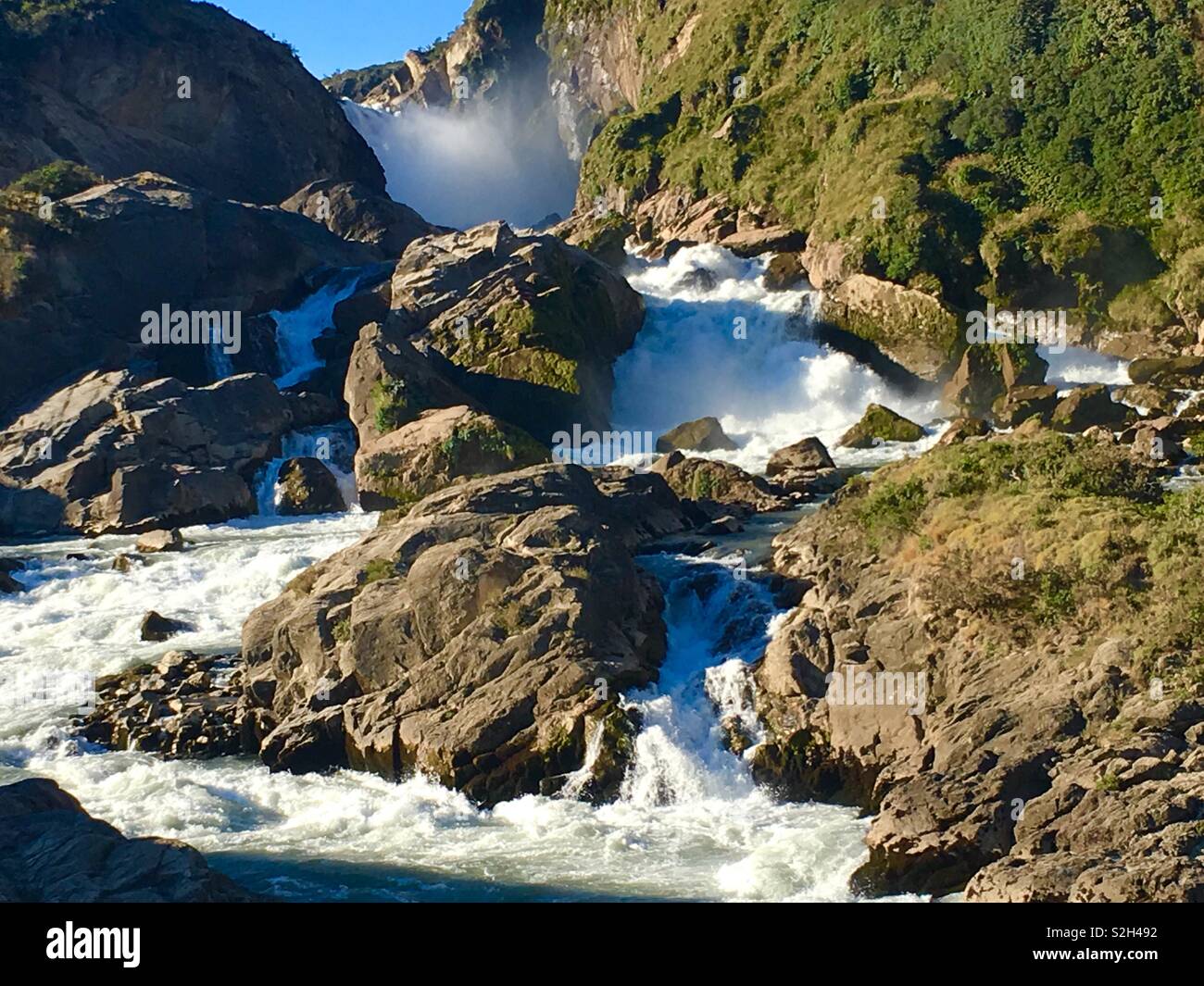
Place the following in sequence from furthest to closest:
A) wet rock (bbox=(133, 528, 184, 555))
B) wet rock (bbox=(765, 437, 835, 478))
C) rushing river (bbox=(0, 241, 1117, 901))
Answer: wet rock (bbox=(765, 437, 835, 478)) < wet rock (bbox=(133, 528, 184, 555)) < rushing river (bbox=(0, 241, 1117, 901))

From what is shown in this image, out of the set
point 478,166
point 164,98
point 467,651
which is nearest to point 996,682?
point 467,651

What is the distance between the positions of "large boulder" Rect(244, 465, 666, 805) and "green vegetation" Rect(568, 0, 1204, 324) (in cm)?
3111

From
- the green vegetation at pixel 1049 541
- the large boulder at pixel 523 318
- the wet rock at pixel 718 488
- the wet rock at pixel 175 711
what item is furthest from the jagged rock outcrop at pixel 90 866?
the large boulder at pixel 523 318

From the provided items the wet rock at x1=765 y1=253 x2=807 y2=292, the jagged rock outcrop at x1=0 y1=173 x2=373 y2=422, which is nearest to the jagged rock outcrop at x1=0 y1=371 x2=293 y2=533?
the jagged rock outcrop at x1=0 y1=173 x2=373 y2=422

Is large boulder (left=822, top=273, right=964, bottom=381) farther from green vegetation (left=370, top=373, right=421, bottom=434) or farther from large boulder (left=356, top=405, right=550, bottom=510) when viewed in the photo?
green vegetation (left=370, top=373, right=421, bottom=434)

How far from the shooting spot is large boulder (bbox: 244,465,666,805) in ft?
82.0

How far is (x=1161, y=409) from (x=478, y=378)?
22312mm

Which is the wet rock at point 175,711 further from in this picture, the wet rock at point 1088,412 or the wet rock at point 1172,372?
the wet rock at point 1172,372

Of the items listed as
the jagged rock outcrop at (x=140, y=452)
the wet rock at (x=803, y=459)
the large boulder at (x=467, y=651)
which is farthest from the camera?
the jagged rock outcrop at (x=140, y=452)

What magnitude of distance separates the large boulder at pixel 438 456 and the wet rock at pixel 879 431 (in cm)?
1000

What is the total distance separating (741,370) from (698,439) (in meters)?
7.78

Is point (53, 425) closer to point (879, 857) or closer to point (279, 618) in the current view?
point (279, 618)

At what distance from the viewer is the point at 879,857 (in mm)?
20031

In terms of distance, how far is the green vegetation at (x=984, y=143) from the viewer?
56.1 metres
